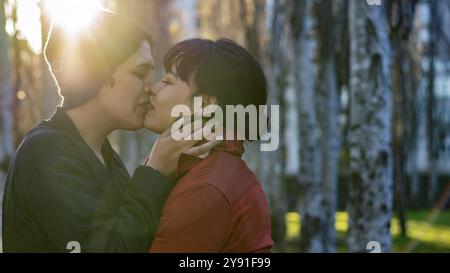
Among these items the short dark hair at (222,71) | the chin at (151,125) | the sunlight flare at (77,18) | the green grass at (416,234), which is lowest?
the green grass at (416,234)

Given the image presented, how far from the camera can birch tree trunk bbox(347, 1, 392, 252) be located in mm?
5762

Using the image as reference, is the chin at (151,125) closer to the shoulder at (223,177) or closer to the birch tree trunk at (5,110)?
the shoulder at (223,177)

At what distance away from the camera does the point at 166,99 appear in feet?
8.31

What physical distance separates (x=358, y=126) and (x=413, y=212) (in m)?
21.2

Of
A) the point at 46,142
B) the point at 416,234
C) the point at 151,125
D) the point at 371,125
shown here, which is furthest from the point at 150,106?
the point at 416,234

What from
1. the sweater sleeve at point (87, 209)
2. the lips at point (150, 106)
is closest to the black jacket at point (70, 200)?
the sweater sleeve at point (87, 209)

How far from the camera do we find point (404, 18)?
6000mm

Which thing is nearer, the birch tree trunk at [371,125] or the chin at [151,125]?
the chin at [151,125]

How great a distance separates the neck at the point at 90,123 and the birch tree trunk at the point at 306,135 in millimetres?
8819

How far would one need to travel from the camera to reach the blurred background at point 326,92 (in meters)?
5.79

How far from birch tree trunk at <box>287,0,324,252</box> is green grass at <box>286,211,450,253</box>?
53 cm

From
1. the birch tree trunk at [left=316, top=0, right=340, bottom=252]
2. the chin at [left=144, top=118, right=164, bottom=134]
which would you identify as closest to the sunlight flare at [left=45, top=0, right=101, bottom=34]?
the chin at [left=144, top=118, right=164, bottom=134]

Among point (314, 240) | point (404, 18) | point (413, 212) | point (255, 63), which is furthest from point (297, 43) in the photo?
point (413, 212)

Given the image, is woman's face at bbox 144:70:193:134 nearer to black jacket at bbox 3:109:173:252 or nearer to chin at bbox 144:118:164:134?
chin at bbox 144:118:164:134
